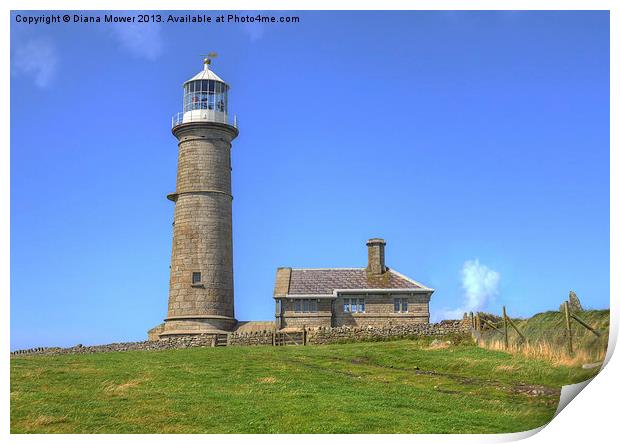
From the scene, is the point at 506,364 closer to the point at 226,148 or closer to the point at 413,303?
the point at 413,303

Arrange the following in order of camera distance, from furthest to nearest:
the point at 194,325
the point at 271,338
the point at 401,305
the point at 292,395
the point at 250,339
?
the point at 401,305 < the point at 194,325 < the point at 271,338 < the point at 250,339 < the point at 292,395

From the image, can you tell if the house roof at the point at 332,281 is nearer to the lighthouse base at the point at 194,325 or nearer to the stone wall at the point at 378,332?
the lighthouse base at the point at 194,325

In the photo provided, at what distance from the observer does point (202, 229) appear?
39.3m

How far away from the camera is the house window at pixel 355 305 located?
136 ft

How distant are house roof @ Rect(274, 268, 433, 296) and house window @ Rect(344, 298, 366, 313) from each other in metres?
0.66

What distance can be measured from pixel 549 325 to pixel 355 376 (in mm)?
6730

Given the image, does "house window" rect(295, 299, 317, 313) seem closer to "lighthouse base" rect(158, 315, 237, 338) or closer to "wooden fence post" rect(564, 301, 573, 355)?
"lighthouse base" rect(158, 315, 237, 338)

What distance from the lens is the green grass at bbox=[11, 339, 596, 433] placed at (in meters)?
15.1

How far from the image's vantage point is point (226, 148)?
40.5 m

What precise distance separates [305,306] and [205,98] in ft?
41.4

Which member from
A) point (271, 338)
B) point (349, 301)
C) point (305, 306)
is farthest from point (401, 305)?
point (271, 338)

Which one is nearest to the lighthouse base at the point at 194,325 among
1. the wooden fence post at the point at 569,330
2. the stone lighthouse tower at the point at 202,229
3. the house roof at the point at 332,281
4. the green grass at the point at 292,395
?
the stone lighthouse tower at the point at 202,229

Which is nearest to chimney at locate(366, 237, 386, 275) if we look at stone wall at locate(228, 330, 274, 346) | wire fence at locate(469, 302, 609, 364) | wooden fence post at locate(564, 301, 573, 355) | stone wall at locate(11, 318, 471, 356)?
stone wall at locate(11, 318, 471, 356)

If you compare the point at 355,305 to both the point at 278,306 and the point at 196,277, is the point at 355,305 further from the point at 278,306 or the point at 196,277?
the point at 196,277
